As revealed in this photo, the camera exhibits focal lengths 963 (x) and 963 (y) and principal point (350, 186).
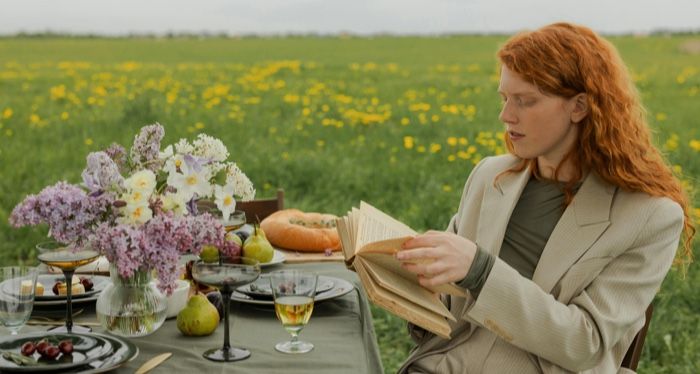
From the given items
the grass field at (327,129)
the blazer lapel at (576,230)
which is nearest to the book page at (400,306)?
the blazer lapel at (576,230)

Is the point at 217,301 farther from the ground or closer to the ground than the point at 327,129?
farther from the ground

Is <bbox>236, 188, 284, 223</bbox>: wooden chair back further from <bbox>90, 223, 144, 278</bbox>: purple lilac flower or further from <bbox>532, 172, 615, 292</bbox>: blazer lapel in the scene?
<bbox>90, 223, 144, 278</bbox>: purple lilac flower

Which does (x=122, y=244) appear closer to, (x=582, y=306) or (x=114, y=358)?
(x=114, y=358)

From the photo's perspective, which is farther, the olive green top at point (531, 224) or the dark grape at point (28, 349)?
the olive green top at point (531, 224)

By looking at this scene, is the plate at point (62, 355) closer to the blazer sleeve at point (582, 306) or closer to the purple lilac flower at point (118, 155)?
the purple lilac flower at point (118, 155)

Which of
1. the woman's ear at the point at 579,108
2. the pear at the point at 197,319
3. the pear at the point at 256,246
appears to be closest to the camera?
the pear at the point at 197,319

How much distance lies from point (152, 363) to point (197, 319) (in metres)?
0.23

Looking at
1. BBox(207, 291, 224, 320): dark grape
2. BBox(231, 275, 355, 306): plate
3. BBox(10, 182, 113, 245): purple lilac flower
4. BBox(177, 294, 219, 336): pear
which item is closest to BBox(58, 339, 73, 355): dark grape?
BBox(10, 182, 113, 245): purple lilac flower

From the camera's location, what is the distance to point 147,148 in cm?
229

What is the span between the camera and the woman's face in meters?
2.36

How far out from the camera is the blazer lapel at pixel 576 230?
2.35 meters

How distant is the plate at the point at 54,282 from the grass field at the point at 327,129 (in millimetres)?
2017

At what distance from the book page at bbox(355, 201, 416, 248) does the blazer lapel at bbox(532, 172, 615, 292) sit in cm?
37

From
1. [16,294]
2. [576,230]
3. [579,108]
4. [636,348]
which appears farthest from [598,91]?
[16,294]
